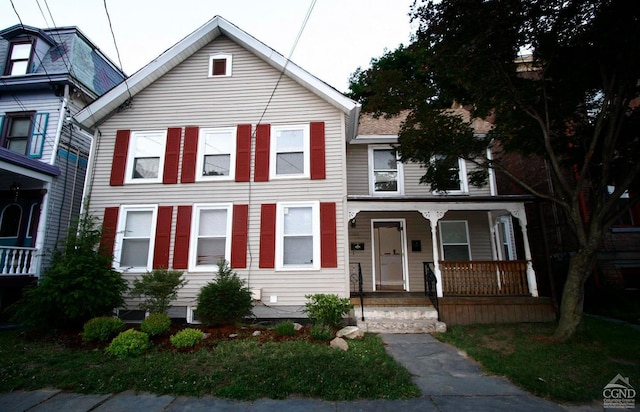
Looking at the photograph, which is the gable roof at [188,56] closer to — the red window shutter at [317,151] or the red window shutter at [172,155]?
the red window shutter at [317,151]

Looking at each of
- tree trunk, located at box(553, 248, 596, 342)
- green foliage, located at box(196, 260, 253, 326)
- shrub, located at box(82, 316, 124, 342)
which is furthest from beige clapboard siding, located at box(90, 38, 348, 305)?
tree trunk, located at box(553, 248, 596, 342)

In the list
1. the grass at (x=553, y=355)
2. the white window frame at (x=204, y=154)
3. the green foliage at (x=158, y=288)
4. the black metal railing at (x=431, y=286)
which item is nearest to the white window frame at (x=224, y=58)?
the white window frame at (x=204, y=154)

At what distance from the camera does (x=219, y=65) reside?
9555mm

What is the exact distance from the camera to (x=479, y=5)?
5898 millimetres

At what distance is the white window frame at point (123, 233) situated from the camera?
8281mm

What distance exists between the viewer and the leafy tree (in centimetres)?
593

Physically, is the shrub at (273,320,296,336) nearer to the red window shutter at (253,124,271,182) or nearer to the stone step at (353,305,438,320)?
the stone step at (353,305,438,320)

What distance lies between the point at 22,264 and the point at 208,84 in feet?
25.5

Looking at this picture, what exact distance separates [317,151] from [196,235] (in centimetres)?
414

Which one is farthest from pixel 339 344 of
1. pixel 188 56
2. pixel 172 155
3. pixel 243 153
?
pixel 188 56

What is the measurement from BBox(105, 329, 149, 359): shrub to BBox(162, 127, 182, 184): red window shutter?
4513mm

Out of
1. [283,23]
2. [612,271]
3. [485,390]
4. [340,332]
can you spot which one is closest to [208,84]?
[283,23]

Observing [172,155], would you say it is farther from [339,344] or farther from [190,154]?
[339,344]

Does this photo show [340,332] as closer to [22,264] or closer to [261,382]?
[261,382]
